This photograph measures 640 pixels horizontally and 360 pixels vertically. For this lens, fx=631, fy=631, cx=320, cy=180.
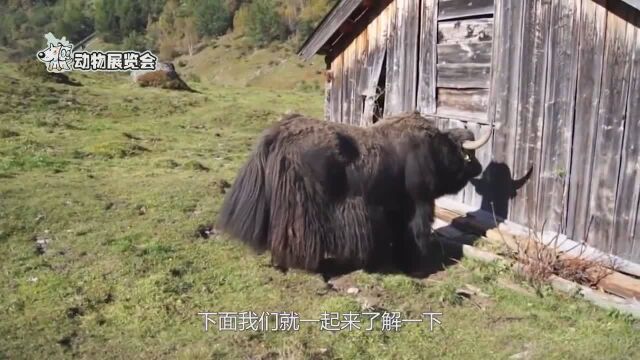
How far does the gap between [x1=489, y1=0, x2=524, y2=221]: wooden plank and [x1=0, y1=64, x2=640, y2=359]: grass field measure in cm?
158

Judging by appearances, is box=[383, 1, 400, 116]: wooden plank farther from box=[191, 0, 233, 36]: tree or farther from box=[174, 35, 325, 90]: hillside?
box=[191, 0, 233, 36]: tree

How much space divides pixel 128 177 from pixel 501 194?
5897mm

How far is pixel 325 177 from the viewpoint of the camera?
241 inches

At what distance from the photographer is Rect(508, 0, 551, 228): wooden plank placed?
6.66 metres

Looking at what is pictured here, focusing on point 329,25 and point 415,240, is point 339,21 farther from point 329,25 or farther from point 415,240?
point 415,240

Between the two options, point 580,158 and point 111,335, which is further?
point 580,158

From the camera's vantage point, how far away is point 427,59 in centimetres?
847

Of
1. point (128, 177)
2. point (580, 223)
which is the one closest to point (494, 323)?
point (580, 223)

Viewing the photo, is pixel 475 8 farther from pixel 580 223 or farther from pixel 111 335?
pixel 111 335

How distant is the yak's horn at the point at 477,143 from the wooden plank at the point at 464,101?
0.64 metres

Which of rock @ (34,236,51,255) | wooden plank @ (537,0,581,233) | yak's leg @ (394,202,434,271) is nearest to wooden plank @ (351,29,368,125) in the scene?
yak's leg @ (394,202,434,271)

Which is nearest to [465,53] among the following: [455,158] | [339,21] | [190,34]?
[455,158]

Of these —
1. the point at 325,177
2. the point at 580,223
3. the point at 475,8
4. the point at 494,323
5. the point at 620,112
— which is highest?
the point at 475,8

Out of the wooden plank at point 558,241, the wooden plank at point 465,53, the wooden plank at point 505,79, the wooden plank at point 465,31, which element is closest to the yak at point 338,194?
the wooden plank at point 505,79
